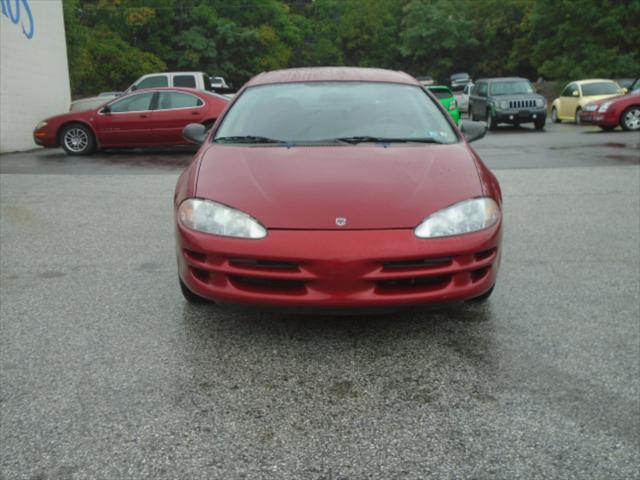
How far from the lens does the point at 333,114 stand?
466cm

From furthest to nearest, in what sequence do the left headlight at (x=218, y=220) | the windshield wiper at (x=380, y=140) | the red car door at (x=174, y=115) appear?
the red car door at (x=174, y=115) < the windshield wiper at (x=380, y=140) < the left headlight at (x=218, y=220)

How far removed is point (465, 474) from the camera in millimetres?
2529

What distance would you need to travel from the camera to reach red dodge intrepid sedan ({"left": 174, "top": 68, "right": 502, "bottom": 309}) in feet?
11.0

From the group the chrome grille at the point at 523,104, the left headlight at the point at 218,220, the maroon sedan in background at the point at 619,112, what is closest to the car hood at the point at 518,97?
the chrome grille at the point at 523,104

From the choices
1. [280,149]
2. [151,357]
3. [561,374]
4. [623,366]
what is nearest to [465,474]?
[561,374]

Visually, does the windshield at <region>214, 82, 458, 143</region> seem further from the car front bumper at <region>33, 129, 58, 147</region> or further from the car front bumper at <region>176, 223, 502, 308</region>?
the car front bumper at <region>33, 129, 58, 147</region>

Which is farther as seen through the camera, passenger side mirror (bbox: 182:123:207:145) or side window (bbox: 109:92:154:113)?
side window (bbox: 109:92:154:113)

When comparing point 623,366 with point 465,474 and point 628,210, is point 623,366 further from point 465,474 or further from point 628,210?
point 628,210

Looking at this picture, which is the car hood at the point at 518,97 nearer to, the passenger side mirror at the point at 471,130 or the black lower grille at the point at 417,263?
the passenger side mirror at the point at 471,130

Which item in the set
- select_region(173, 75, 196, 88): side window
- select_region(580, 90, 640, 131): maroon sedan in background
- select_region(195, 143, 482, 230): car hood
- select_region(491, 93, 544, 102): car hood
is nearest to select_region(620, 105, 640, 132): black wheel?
select_region(580, 90, 640, 131): maroon sedan in background

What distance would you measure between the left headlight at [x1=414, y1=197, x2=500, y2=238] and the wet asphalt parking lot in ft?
1.37

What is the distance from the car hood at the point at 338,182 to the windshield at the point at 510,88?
19779mm

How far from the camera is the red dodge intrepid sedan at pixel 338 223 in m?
3.37

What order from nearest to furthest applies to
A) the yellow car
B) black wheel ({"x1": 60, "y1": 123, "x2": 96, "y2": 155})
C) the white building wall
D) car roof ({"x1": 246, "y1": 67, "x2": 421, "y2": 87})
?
car roof ({"x1": 246, "y1": 67, "x2": 421, "y2": 87}) < black wheel ({"x1": 60, "y1": 123, "x2": 96, "y2": 155}) < the white building wall < the yellow car
